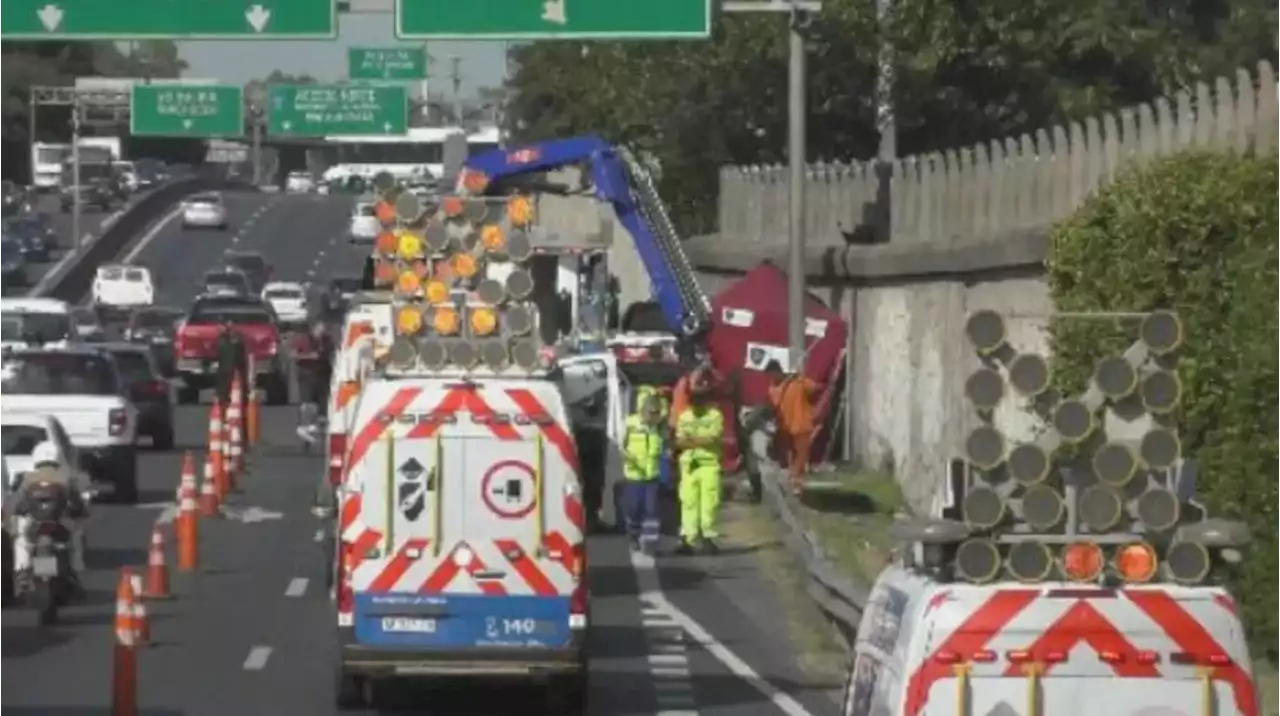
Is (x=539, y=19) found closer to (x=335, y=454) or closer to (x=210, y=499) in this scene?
(x=210, y=499)

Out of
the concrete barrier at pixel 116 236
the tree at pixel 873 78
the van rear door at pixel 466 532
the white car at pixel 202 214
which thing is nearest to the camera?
the van rear door at pixel 466 532

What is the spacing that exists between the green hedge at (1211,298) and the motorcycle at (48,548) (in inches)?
289

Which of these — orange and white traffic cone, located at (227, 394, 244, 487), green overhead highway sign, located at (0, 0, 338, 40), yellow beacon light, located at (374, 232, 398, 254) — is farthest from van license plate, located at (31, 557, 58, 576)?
orange and white traffic cone, located at (227, 394, 244, 487)

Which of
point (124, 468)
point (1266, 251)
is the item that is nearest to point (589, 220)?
point (124, 468)

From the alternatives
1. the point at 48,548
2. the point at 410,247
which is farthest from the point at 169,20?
the point at 48,548

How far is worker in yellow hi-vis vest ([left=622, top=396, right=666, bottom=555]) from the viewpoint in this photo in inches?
1199

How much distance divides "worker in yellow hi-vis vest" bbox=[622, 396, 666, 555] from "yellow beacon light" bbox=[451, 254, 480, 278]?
4.84 meters

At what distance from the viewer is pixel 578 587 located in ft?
64.0

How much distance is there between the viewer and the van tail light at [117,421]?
35906 millimetres

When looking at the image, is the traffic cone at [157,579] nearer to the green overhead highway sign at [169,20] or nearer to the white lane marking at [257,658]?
the white lane marking at [257,658]

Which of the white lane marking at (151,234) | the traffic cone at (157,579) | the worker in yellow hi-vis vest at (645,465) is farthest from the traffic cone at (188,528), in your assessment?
the white lane marking at (151,234)

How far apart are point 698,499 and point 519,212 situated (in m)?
4.60

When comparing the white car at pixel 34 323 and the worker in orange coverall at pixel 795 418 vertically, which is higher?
the white car at pixel 34 323

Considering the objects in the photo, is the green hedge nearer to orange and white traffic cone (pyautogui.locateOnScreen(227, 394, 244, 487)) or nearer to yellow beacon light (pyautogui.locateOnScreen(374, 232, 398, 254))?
yellow beacon light (pyautogui.locateOnScreen(374, 232, 398, 254))
